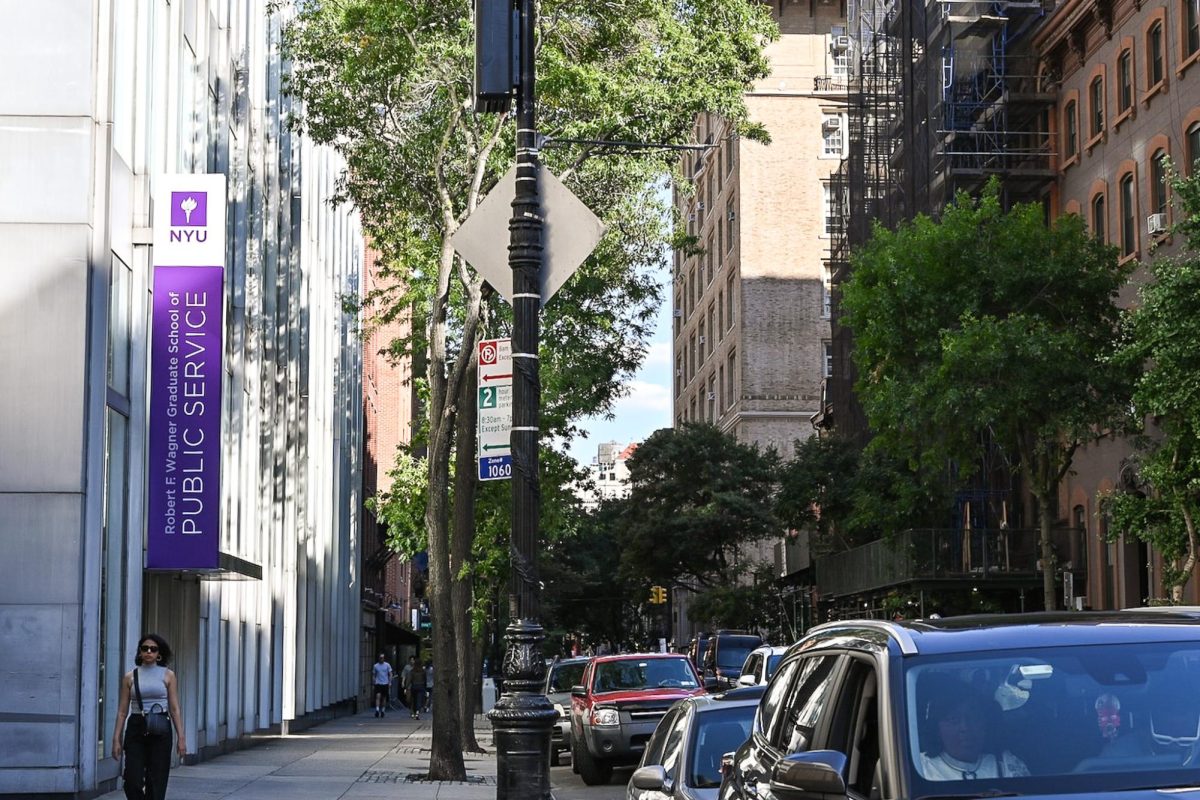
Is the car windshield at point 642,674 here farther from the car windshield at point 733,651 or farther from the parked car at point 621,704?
the car windshield at point 733,651

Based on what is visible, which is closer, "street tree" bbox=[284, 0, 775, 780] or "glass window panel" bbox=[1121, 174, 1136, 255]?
"street tree" bbox=[284, 0, 775, 780]

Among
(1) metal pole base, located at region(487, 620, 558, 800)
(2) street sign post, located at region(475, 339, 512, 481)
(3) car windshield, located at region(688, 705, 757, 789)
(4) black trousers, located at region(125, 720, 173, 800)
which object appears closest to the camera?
(3) car windshield, located at region(688, 705, 757, 789)

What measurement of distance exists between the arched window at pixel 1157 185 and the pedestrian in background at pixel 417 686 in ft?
85.0

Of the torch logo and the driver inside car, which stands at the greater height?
the torch logo

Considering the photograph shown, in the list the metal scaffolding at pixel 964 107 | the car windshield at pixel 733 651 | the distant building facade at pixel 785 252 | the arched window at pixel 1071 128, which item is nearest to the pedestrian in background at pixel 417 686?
the car windshield at pixel 733 651

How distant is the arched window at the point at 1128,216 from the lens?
39.2 m

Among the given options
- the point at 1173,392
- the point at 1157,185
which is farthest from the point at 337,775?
the point at 1157,185

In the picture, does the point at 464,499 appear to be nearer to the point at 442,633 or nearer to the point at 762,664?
the point at 442,633

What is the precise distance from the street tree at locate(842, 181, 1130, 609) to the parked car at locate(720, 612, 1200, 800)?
89.4 feet

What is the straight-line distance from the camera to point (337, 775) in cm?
2366

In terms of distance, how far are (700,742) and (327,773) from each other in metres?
13.2

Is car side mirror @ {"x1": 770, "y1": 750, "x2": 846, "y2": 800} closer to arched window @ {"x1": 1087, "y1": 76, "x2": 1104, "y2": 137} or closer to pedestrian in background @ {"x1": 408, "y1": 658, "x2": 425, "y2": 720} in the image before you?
arched window @ {"x1": 1087, "y1": 76, "x2": 1104, "y2": 137}

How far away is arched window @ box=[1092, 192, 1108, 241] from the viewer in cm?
4122

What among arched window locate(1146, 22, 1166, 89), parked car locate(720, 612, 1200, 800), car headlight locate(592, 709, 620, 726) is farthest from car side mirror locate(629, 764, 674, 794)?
arched window locate(1146, 22, 1166, 89)
